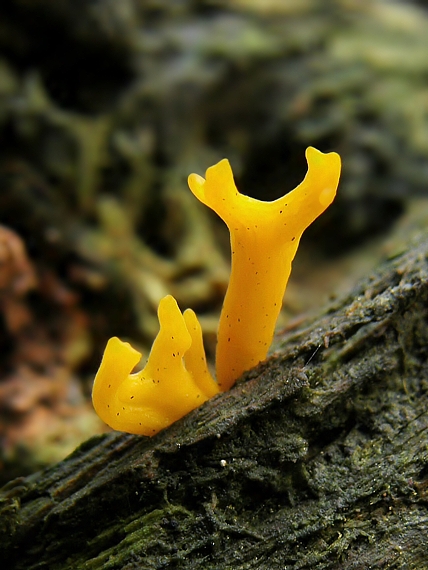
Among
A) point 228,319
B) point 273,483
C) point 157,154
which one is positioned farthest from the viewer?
point 157,154

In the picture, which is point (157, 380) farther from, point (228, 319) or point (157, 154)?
point (157, 154)

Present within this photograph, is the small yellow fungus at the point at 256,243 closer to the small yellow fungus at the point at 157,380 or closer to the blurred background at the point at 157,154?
the small yellow fungus at the point at 157,380

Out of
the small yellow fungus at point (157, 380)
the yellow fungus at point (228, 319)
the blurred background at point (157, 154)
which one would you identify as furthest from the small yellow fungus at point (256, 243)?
the blurred background at point (157, 154)

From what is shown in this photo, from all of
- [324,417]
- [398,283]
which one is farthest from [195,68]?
[324,417]

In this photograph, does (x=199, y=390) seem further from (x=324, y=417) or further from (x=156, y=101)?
(x=156, y=101)

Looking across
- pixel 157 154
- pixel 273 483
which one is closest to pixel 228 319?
pixel 273 483
